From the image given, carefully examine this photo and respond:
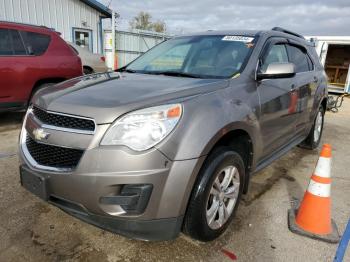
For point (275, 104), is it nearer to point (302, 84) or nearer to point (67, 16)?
point (302, 84)

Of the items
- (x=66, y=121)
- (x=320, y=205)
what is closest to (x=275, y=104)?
(x=320, y=205)

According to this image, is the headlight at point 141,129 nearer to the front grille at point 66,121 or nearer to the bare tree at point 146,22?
the front grille at point 66,121

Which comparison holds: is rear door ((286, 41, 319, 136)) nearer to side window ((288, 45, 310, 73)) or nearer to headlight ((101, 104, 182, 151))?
side window ((288, 45, 310, 73))

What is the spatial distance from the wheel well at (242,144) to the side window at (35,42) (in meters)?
4.57

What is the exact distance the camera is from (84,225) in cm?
268

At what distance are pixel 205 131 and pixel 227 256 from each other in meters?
0.99

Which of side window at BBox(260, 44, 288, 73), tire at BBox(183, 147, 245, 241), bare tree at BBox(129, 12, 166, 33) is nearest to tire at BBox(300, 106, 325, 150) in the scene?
side window at BBox(260, 44, 288, 73)

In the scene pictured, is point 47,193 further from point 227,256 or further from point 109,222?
point 227,256

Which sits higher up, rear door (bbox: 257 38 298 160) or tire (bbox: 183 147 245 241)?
rear door (bbox: 257 38 298 160)

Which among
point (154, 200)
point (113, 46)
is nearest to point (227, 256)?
point (154, 200)

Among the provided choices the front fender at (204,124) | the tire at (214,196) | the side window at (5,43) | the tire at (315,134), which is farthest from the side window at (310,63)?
the side window at (5,43)

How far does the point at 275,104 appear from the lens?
309 cm

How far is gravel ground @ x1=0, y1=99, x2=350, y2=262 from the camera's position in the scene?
2.34m

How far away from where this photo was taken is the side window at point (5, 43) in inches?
209
